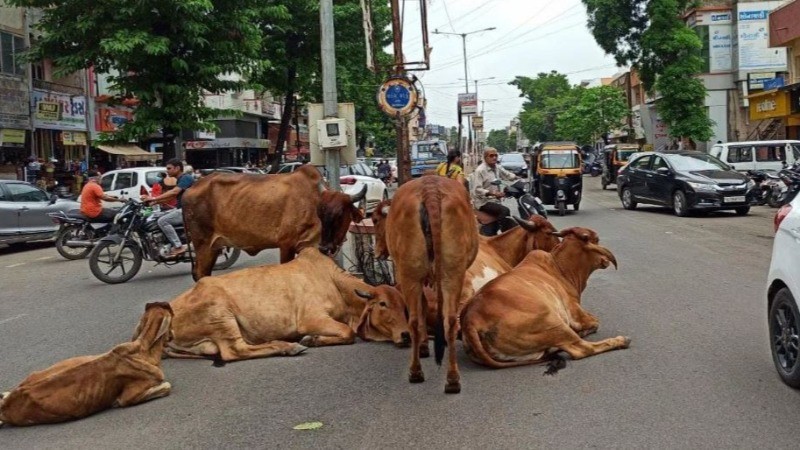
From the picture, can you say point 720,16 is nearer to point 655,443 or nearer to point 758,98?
point 758,98

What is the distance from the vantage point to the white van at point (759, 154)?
2391 cm

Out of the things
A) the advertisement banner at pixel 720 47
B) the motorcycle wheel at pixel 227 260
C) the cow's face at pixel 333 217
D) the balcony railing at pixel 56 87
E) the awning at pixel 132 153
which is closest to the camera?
the cow's face at pixel 333 217

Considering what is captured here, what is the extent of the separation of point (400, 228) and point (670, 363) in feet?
7.72

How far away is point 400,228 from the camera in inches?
227

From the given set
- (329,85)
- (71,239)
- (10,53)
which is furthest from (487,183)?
(10,53)

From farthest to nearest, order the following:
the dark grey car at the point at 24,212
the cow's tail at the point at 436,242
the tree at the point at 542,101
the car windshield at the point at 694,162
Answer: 1. the tree at the point at 542,101
2. the car windshield at the point at 694,162
3. the dark grey car at the point at 24,212
4. the cow's tail at the point at 436,242

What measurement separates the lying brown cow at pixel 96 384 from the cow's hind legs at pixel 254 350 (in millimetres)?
880

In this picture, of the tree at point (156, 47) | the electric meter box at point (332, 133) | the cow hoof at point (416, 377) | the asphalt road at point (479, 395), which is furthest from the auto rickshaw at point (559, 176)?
the cow hoof at point (416, 377)

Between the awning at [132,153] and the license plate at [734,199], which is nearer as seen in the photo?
the license plate at [734,199]

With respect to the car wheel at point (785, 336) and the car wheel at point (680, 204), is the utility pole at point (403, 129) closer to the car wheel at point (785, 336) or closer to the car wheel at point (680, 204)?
the car wheel at point (680, 204)

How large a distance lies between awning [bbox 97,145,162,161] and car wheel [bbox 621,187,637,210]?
19.8 metres

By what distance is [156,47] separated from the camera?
20.6 m

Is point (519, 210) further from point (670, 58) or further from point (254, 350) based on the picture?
point (670, 58)

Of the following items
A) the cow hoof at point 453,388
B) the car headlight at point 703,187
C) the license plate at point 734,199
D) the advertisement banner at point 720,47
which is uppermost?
the advertisement banner at point 720,47
